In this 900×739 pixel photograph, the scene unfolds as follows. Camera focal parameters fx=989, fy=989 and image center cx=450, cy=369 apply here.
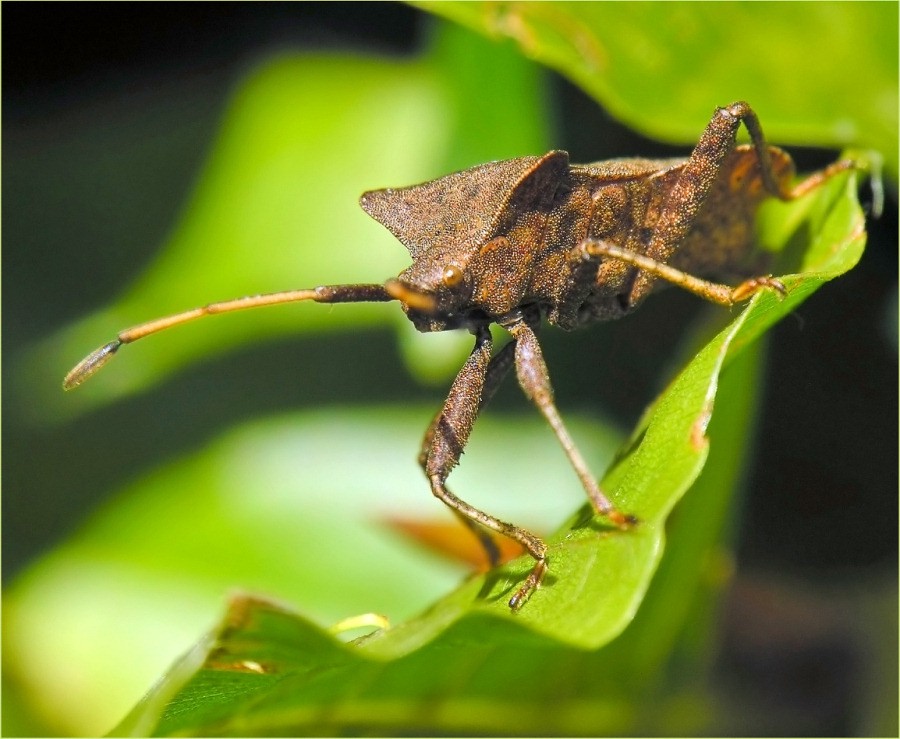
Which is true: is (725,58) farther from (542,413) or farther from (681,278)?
(542,413)

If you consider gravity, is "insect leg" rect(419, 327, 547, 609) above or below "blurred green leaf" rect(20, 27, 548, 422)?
below

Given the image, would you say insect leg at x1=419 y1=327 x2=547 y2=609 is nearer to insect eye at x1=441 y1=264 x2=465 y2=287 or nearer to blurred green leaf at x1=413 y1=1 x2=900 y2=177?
insect eye at x1=441 y1=264 x2=465 y2=287

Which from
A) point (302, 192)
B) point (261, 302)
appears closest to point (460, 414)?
point (261, 302)

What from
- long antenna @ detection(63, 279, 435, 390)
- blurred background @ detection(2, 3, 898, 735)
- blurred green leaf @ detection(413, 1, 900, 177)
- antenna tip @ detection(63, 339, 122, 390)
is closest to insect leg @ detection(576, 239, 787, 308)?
long antenna @ detection(63, 279, 435, 390)

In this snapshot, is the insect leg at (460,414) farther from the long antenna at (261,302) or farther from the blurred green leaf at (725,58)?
the blurred green leaf at (725,58)

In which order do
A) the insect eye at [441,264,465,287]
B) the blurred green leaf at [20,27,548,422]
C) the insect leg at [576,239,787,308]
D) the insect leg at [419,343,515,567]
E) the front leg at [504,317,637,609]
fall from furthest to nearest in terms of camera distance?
the blurred green leaf at [20,27,548,422] → the insect leg at [419,343,515,567] → the insect eye at [441,264,465,287] → the insect leg at [576,239,787,308] → the front leg at [504,317,637,609]

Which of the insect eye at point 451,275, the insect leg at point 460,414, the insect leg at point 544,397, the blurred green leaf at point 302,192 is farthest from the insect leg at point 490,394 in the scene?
the blurred green leaf at point 302,192

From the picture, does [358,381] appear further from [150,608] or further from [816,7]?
[816,7]
